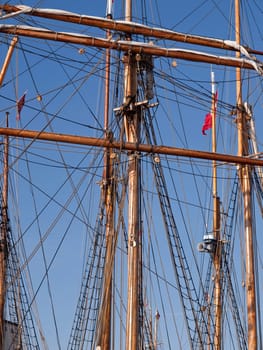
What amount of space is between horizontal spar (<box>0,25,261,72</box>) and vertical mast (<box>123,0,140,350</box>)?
14.8 inches

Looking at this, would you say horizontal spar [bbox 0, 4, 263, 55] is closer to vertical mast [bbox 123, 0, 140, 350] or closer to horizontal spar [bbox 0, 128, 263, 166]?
vertical mast [bbox 123, 0, 140, 350]

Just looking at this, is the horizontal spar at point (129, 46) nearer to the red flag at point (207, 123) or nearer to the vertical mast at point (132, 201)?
the vertical mast at point (132, 201)

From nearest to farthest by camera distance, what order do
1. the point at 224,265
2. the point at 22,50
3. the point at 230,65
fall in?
the point at 22,50, the point at 230,65, the point at 224,265

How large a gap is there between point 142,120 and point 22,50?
4007 mm

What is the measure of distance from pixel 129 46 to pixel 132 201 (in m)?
5.23

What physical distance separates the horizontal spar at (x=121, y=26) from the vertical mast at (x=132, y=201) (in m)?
0.65

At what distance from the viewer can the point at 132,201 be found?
26.5 metres

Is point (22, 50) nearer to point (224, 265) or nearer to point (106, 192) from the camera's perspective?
point (106, 192)

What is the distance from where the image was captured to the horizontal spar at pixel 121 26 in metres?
28.3

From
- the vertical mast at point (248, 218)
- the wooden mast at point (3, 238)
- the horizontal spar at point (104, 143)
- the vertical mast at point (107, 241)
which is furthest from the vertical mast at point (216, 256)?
the wooden mast at point (3, 238)

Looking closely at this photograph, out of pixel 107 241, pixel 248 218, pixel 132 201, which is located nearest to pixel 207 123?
pixel 248 218

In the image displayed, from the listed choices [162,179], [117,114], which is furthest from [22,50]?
[162,179]

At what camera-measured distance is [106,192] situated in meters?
34.4

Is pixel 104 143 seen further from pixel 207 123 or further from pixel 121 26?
pixel 207 123
